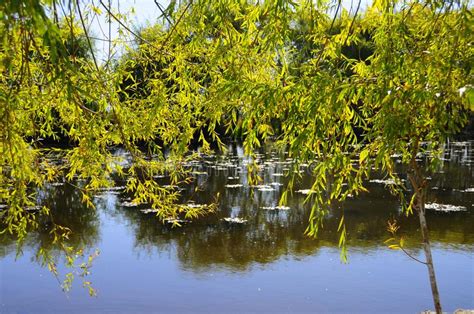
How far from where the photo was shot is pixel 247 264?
209 inches

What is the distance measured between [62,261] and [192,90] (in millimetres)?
3025

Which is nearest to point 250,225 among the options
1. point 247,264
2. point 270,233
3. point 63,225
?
point 270,233

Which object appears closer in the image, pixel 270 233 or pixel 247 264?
pixel 247 264

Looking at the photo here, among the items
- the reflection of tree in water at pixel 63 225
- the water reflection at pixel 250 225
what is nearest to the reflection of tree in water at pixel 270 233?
the water reflection at pixel 250 225

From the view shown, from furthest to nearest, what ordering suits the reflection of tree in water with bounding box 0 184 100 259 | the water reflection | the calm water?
the reflection of tree in water with bounding box 0 184 100 259
the water reflection
the calm water

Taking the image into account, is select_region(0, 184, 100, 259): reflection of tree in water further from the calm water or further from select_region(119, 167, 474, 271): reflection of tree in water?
select_region(119, 167, 474, 271): reflection of tree in water

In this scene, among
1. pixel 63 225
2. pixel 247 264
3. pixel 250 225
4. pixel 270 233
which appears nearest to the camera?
pixel 247 264

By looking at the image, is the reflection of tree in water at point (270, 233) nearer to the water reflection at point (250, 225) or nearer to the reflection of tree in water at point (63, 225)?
the water reflection at point (250, 225)

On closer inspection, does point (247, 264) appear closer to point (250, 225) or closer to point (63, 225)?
point (250, 225)

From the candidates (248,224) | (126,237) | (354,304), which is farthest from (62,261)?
(354,304)

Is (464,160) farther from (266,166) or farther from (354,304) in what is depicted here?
(354,304)

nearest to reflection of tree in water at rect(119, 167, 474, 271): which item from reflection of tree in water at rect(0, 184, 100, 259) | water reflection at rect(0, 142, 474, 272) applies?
water reflection at rect(0, 142, 474, 272)

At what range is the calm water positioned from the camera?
4418 mm

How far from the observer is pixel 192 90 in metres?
3.35
